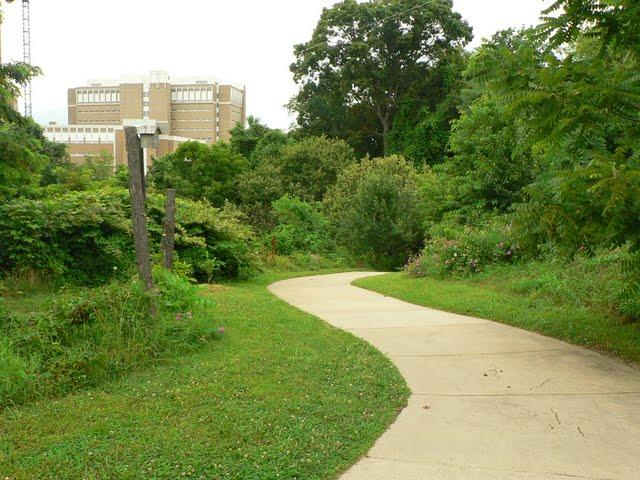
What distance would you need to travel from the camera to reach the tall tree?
40.7 meters

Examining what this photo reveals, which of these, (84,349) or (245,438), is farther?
(84,349)

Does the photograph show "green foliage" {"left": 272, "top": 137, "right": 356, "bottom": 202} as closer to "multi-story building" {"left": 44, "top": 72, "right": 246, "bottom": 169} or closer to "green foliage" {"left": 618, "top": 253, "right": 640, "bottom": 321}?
"green foliage" {"left": 618, "top": 253, "right": 640, "bottom": 321}

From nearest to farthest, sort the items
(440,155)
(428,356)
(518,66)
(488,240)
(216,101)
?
1. (518,66)
2. (428,356)
3. (488,240)
4. (440,155)
5. (216,101)

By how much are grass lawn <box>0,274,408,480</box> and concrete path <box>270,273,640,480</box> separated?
276 mm

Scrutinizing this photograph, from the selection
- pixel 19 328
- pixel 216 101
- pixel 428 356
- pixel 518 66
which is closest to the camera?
pixel 518 66

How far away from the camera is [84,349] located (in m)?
5.98

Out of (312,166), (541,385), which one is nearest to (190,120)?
(312,166)

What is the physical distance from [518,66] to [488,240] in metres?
8.96

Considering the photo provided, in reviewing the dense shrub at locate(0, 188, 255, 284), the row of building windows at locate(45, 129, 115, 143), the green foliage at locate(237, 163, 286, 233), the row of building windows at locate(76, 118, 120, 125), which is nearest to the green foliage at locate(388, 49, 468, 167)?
the green foliage at locate(237, 163, 286, 233)

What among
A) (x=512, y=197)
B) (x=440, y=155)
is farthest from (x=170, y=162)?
(x=512, y=197)

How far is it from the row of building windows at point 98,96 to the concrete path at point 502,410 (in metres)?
157

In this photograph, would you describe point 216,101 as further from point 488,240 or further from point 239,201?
point 488,240

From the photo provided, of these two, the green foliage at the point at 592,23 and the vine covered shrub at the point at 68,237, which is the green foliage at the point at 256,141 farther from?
the green foliage at the point at 592,23

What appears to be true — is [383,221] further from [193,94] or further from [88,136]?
[193,94]
